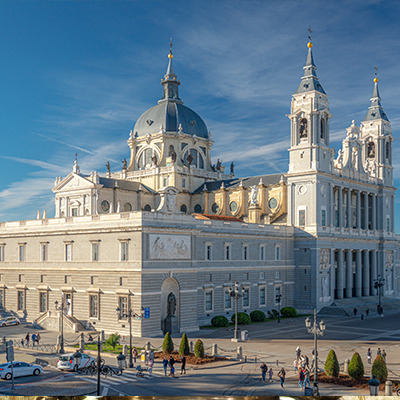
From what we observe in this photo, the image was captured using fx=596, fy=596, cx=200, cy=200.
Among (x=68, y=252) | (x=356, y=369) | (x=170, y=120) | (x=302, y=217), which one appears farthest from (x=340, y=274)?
(x=356, y=369)

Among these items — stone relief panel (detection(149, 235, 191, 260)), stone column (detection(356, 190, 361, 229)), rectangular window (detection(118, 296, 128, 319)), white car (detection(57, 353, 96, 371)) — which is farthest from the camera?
stone column (detection(356, 190, 361, 229))

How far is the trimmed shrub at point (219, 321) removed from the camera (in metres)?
62.2

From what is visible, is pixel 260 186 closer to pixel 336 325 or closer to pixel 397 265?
pixel 336 325

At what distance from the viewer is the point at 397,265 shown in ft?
344

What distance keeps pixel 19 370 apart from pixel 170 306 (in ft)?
77.4

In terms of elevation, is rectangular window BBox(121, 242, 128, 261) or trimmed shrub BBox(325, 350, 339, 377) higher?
rectangular window BBox(121, 242, 128, 261)

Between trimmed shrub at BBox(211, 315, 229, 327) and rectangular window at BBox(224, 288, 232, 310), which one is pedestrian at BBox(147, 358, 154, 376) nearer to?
trimmed shrub at BBox(211, 315, 229, 327)

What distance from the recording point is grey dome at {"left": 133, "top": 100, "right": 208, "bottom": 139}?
95.3 m

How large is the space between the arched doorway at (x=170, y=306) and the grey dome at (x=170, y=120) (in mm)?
41895

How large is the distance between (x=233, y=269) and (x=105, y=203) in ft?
76.5

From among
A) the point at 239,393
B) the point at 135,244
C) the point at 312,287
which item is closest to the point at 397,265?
the point at 312,287

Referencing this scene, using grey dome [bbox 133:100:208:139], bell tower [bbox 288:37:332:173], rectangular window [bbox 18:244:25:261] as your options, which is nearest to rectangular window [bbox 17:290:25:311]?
rectangular window [bbox 18:244:25:261]

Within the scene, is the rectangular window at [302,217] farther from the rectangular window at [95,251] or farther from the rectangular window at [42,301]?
the rectangular window at [42,301]

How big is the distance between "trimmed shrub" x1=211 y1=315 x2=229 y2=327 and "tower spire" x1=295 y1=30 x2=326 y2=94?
33.9 meters
